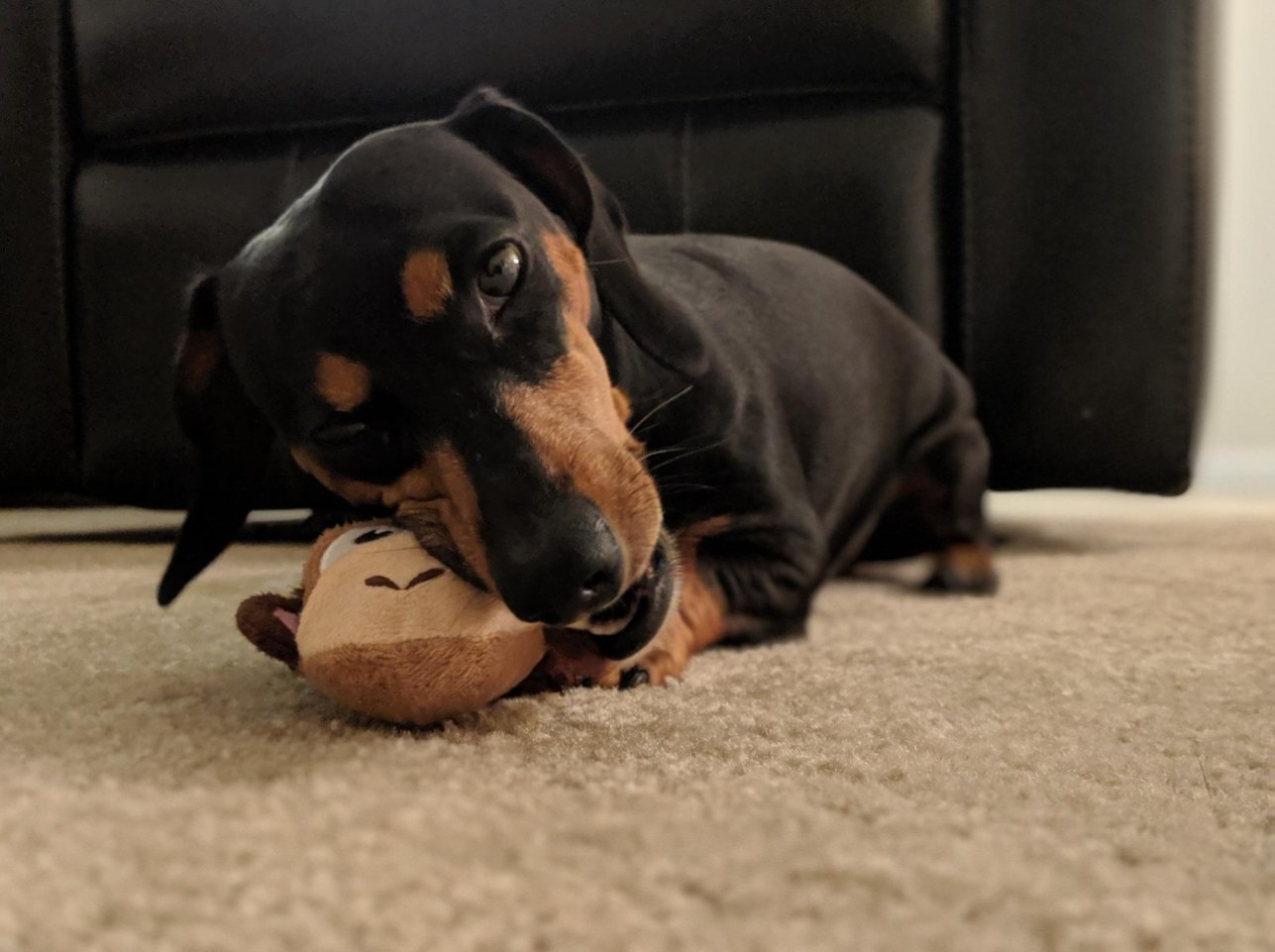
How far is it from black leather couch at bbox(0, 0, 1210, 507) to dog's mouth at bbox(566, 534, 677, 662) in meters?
1.13

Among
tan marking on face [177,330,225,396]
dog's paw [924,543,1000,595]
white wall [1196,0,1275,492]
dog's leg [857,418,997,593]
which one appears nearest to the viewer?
tan marking on face [177,330,225,396]

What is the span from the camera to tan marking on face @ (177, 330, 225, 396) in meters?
1.13

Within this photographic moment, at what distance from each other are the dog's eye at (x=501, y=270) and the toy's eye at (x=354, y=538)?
208 mm

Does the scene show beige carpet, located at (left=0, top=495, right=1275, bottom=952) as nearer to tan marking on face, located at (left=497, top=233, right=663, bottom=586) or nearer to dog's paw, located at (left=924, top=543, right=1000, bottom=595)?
tan marking on face, located at (left=497, top=233, right=663, bottom=586)

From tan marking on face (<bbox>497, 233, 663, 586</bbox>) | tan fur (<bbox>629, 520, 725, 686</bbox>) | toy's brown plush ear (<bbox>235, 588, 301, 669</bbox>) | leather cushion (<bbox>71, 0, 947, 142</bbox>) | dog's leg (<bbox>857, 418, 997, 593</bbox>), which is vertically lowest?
dog's leg (<bbox>857, 418, 997, 593</bbox>)

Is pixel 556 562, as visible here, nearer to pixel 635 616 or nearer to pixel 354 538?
pixel 635 616

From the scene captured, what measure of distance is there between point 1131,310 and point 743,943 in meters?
1.64

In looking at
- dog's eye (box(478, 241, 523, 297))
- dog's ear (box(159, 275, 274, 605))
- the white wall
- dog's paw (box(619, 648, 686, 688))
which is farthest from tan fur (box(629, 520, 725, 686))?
the white wall

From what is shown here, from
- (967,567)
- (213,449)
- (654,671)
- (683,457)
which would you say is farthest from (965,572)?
(213,449)

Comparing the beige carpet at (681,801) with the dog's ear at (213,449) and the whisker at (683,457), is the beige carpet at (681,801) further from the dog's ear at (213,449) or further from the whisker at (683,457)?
the whisker at (683,457)

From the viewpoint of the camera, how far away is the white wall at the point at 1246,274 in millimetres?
2582

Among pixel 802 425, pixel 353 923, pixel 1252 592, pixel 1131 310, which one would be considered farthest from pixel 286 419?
pixel 1131 310

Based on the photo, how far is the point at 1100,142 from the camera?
1.82 m

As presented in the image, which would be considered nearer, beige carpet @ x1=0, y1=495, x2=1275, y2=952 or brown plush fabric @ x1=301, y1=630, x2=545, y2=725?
beige carpet @ x1=0, y1=495, x2=1275, y2=952
